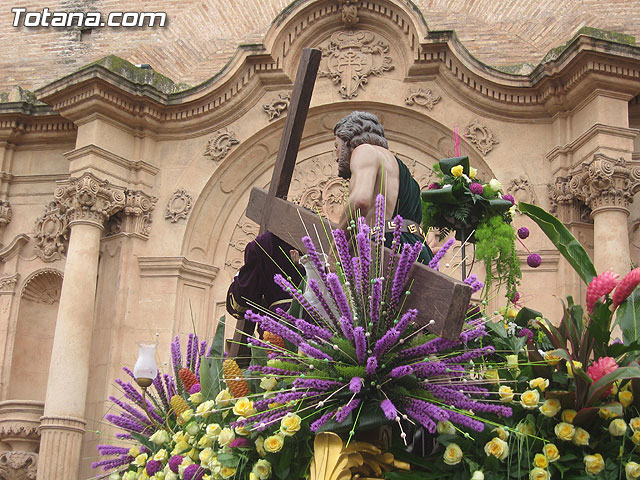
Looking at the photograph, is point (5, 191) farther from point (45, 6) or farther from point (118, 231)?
point (45, 6)

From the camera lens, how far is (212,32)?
15.2 metres

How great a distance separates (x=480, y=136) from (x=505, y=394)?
28.7ft

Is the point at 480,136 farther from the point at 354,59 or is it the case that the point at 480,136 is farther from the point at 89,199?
the point at 89,199

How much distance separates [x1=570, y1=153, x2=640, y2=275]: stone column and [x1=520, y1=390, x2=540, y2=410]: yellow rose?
7322mm

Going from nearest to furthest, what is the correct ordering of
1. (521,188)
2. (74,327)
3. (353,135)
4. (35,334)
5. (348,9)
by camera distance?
(353,135), (521,188), (74,327), (348,9), (35,334)

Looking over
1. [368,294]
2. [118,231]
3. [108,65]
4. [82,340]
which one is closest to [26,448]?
[82,340]

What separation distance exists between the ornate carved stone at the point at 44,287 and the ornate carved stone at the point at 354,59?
4593mm

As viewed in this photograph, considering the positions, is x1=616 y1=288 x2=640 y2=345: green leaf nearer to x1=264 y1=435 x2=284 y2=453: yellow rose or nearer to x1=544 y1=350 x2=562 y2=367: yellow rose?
x1=544 y1=350 x2=562 y2=367: yellow rose

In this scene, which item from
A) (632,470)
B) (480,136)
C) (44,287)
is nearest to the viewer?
(632,470)

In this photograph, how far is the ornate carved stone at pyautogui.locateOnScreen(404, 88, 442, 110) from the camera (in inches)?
487

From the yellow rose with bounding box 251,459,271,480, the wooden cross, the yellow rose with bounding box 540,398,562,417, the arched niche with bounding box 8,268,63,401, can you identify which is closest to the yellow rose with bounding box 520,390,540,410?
the yellow rose with bounding box 540,398,562,417

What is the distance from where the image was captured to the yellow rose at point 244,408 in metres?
3.75

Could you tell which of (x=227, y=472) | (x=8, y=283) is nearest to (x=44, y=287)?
(x=8, y=283)

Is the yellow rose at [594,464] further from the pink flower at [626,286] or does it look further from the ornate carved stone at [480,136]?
the ornate carved stone at [480,136]
